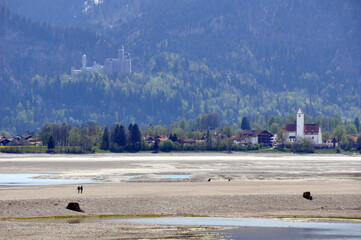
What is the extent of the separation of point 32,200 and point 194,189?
18365 millimetres

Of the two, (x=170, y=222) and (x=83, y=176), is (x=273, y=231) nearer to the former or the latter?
(x=170, y=222)

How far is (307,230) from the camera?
53.2 m

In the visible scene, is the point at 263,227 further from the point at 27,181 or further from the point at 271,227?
the point at 27,181

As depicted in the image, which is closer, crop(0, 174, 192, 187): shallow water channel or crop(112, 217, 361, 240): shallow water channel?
crop(112, 217, 361, 240): shallow water channel

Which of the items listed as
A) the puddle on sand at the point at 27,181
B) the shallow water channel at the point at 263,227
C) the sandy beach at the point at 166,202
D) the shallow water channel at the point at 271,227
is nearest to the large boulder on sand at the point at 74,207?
the sandy beach at the point at 166,202

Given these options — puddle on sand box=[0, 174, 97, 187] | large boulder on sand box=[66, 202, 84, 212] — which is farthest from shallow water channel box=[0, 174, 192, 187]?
large boulder on sand box=[66, 202, 84, 212]

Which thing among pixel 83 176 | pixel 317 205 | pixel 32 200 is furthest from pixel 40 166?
pixel 317 205

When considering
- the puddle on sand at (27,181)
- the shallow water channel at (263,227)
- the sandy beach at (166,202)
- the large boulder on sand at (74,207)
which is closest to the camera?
the shallow water channel at (263,227)

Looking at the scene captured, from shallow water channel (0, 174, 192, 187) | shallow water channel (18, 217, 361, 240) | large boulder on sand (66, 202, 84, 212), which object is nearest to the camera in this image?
shallow water channel (18, 217, 361, 240)

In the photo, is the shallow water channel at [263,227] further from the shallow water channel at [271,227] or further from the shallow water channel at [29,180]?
the shallow water channel at [29,180]

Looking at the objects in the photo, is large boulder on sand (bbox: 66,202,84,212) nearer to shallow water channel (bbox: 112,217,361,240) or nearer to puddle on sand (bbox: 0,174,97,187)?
shallow water channel (bbox: 112,217,361,240)

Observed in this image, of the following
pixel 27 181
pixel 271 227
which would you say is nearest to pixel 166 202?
pixel 271 227

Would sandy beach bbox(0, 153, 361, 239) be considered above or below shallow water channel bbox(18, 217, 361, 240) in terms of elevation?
above

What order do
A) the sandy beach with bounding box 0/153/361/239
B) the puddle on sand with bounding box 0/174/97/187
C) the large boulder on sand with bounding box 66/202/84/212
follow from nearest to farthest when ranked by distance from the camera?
1. the sandy beach with bounding box 0/153/361/239
2. the large boulder on sand with bounding box 66/202/84/212
3. the puddle on sand with bounding box 0/174/97/187
